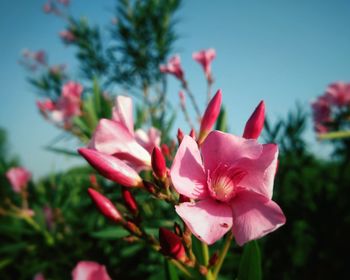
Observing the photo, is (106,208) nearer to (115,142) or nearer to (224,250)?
(115,142)

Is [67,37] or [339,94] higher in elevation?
[67,37]

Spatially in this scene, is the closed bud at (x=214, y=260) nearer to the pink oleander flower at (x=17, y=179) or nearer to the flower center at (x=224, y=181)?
the flower center at (x=224, y=181)

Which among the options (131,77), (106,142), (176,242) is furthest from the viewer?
(131,77)

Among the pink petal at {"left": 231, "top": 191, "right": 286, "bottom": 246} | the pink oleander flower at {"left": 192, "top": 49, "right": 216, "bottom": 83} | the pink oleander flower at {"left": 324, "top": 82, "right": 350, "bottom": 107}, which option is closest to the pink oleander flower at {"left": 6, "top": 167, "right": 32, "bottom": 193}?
the pink oleander flower at {"left": 192, "top": 49, "right": 216, "bottom": 83}

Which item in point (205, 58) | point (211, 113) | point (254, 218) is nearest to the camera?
point (254, 218)

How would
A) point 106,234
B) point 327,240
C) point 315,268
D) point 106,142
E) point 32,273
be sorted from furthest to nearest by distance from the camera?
1. point 32,273
2. point 327,240
3. point 315,268
4. point 106,234
5. point 106,142

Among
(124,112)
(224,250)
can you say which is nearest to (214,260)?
(224,250)

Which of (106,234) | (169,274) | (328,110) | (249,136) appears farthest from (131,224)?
(328,110)

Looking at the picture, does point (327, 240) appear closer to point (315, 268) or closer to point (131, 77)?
point (315, 268)
